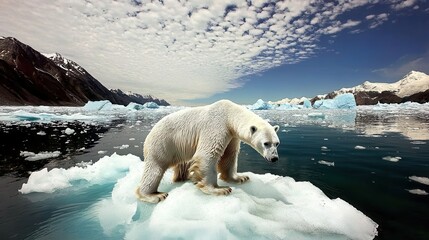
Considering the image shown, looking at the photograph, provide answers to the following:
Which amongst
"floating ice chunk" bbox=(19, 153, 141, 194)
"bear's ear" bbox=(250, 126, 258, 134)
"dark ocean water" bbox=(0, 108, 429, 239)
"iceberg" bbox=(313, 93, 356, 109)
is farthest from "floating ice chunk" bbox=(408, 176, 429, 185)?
"iceberg" bbox=(313, 93, 356, 109)

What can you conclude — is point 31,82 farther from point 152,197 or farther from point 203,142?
point 203,142

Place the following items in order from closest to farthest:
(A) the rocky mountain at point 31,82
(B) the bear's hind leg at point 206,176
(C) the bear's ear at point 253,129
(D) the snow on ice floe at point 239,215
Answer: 1. (D) the snow on ice floe at point 239,215
2. (B) the bear's hind leg at point 206,176
3. (C) the bear's ear at point 253,129
4. (A) the rocky mountain at point 31,82

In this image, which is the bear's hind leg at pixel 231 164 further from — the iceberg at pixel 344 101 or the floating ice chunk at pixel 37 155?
the iceberg at pixel 344 101

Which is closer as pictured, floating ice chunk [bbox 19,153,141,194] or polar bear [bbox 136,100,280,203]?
polar bear [bbox 136,100,280,203]

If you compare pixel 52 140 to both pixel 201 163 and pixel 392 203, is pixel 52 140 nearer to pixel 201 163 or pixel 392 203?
pixel 201 163

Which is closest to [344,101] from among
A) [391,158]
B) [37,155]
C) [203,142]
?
[391,158]

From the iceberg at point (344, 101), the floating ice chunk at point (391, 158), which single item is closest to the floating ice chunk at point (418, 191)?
the floating ice chunk at point (391, 158)

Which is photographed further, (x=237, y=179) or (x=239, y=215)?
(x=237, y=179)

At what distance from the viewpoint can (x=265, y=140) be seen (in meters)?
3.83

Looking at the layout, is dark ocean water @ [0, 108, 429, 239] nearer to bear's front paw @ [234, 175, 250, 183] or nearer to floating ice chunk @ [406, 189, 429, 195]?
floating ice chunk @ [406, 189, 429, 195]

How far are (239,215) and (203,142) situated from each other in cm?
129

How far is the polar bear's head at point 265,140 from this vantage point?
151 inches

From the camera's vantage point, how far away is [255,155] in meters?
9.19

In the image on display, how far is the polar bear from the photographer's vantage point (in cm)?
388
